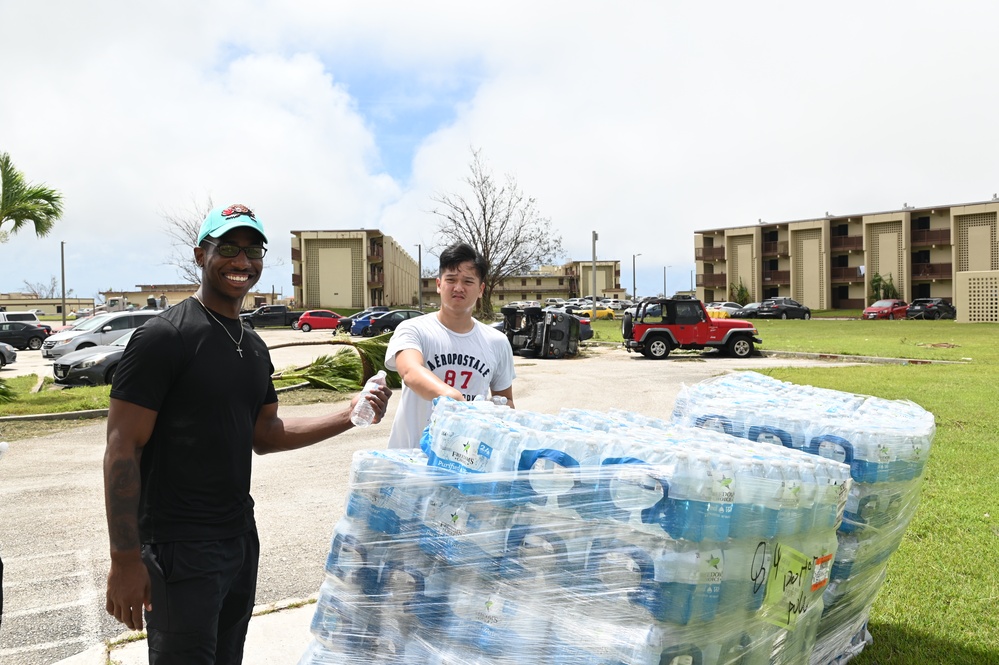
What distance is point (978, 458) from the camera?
767 cm

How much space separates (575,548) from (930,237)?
72.5 m

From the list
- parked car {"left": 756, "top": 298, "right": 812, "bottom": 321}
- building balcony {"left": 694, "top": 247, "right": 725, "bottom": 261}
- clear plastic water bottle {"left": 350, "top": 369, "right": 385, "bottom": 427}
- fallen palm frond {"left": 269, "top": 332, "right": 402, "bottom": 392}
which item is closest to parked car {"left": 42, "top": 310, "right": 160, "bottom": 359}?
fallen palm frond {"left": 269, "top": 332, "right": 402, "bottom": 392}

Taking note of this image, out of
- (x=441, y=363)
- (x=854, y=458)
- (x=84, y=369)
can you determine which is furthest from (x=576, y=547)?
(x=84, y=369)

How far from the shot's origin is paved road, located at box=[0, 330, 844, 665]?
13.9 ft

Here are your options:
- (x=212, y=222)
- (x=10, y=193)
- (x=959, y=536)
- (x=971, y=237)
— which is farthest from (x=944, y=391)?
(x=971, y=237)

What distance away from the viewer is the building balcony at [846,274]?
2719 inches

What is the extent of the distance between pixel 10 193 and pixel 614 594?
17.0m

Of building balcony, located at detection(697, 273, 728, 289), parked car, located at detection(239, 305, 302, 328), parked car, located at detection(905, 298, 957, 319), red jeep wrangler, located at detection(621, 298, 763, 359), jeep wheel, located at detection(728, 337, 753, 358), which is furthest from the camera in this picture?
building balcony, located at detection(697, 273, 728, 289)

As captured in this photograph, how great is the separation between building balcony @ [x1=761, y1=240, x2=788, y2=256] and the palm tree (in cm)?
7004

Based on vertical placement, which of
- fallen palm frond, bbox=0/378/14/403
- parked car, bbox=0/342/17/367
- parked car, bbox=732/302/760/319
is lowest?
fallen palm frond, bbox=0/378/14/403

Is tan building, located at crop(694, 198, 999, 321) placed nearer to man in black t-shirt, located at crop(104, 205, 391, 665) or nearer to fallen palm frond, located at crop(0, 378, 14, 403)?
fallen palm frond, located at crop(0, 378, 14, 403)

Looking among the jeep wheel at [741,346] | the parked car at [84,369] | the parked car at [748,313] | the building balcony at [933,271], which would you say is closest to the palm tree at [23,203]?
the parked car at [84,369]

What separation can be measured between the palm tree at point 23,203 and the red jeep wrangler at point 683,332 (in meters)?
16.0

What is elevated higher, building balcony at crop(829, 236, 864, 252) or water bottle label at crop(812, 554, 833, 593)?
building balcony at crop(829, 236, 864, 252)
